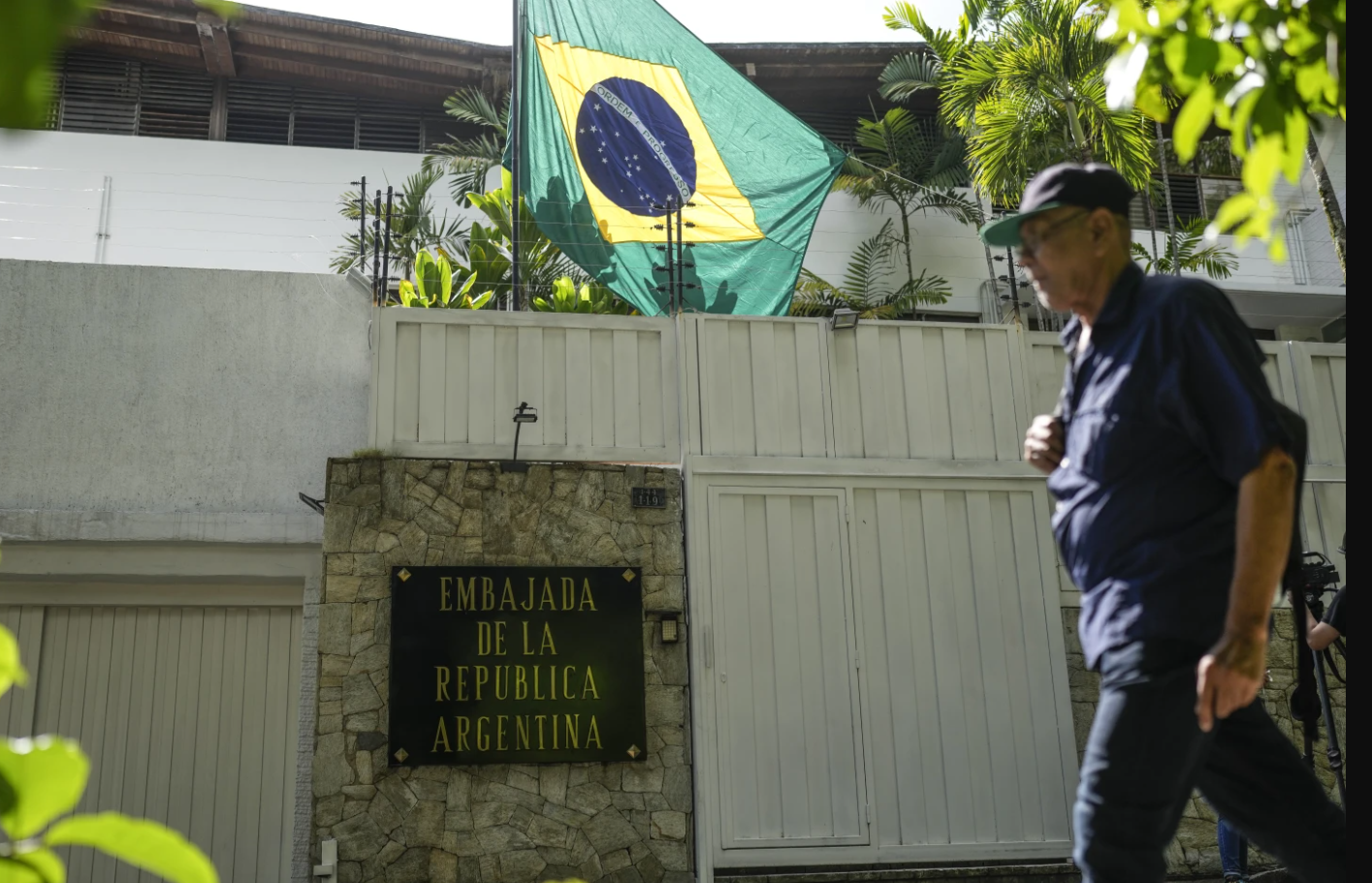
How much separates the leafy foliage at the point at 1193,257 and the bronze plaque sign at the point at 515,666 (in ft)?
33.2

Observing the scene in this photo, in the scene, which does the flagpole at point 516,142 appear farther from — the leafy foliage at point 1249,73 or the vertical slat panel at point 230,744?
the leafy foliage at point 1249,73

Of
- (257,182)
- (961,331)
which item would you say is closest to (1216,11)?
(961,331)

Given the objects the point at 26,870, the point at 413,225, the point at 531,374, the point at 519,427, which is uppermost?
the point at 413,225

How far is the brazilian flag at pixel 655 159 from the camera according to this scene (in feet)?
32.1

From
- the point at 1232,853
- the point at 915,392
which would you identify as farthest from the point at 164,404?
the point at 1232,853

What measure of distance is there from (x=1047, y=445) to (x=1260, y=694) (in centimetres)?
636

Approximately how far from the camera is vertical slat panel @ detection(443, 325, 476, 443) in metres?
8.23

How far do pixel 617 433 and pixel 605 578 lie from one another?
1.04m

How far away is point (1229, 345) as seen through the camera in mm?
2299

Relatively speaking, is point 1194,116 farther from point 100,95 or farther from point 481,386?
point 100,95

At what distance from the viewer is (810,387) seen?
8555 millimetres

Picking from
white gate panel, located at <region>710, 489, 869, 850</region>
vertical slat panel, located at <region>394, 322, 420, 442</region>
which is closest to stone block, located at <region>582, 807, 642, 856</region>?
white gate panel, located at <region>710, 489, 869, 850</region>

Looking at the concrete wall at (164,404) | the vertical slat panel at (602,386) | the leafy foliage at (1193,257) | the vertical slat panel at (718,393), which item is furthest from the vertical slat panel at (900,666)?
the leafy foliage at (1193,257)

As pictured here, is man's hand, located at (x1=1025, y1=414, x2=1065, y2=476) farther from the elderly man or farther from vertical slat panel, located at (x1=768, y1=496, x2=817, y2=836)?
vertical slat panel, located at (x1=768, y1=496, x2=817, y2=836)
